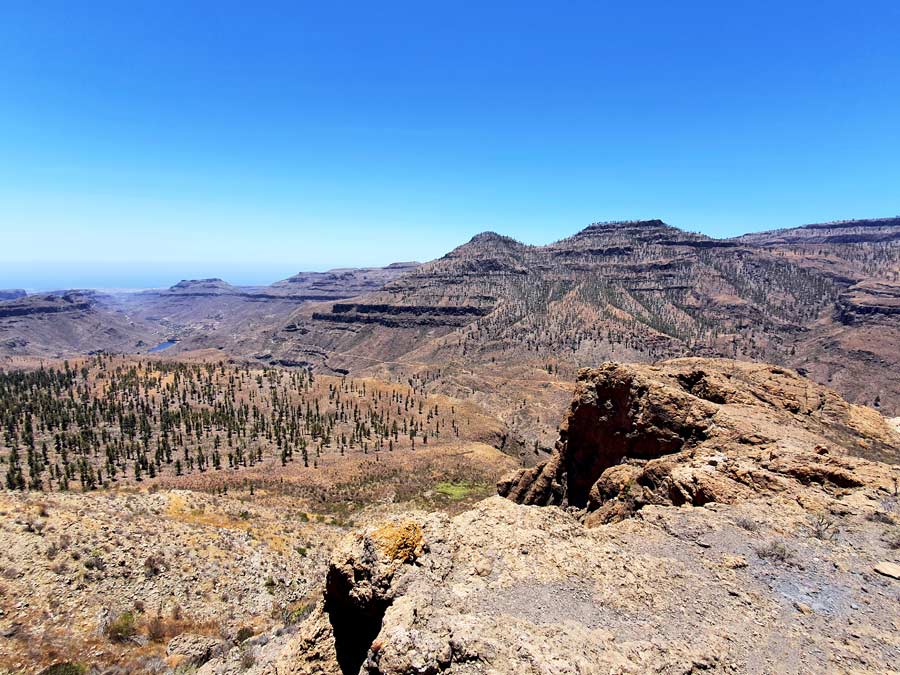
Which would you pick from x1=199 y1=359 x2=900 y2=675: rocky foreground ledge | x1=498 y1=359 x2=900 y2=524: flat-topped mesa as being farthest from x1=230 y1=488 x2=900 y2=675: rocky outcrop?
x1=498 y1=359 x2=900 y2=524: flat-topped mesa

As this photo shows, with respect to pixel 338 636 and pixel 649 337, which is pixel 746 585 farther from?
pixel 649 337

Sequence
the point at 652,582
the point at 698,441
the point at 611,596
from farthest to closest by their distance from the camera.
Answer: the point at 698,441
the point at 652,582
the point at 611,596

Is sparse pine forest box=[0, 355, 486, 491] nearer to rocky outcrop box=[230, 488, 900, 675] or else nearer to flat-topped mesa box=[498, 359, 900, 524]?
flat-topped mesa box=[498, 359, 900, 524]

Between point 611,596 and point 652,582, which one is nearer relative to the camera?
point 611,596

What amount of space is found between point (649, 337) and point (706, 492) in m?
182

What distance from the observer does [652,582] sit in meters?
12.0

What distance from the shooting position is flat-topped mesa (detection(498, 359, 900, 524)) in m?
18.0

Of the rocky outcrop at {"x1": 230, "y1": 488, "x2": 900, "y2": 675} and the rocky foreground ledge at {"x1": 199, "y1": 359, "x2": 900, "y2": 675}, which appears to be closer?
the rocky outcrop at {"x1": 230, "y1": 488, "x2": 900, "y2": 675}

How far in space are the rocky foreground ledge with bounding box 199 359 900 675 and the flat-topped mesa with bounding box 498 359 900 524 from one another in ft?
0.49

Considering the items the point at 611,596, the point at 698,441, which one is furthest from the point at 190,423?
the point at 611,596

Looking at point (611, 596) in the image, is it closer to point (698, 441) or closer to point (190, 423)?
point (698, 441)

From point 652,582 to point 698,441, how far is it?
13.0m

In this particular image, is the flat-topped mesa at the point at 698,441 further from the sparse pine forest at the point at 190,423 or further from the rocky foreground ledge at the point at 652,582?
the sparse pine forest at the point at 190,423

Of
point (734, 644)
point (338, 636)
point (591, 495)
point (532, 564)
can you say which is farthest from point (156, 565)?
point (734, 644)
